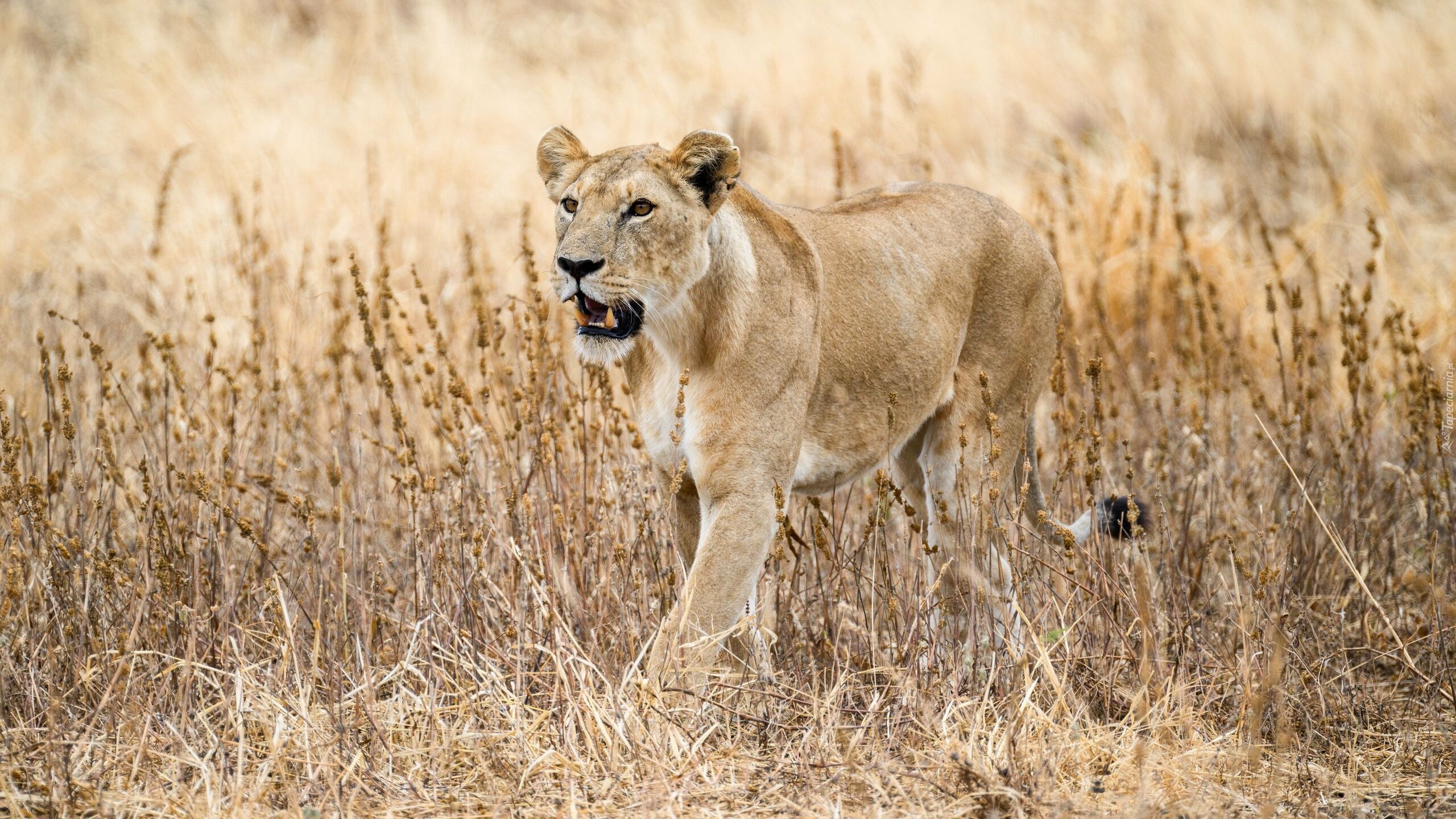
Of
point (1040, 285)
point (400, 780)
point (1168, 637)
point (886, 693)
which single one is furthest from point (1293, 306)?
point (400, 780)

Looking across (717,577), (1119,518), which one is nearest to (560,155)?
(717,577)

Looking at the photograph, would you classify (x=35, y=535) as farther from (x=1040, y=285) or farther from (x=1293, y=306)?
(x=1293, y=306)

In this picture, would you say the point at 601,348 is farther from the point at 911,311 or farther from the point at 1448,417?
the point at 1448,417

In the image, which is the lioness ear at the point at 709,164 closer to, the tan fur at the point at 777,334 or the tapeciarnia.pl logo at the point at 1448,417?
the tan fur at the point at 777,334

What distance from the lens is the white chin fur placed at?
12.2 ft

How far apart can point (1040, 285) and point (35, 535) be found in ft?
10.9

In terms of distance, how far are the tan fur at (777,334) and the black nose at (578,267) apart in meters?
0.02

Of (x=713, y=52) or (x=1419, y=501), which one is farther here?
(x=713, y=52)

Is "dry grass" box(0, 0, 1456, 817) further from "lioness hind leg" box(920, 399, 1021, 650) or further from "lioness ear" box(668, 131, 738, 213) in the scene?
"lioness ear" box(668, 131, 738, 213)

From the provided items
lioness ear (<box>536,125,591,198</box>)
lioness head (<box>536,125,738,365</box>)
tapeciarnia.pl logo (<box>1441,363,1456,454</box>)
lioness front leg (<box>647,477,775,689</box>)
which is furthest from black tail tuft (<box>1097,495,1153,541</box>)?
lioness ear (<box>536,125,591,198</box>)

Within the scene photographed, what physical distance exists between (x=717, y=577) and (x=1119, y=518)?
1.38 metres

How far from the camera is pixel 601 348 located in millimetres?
3729

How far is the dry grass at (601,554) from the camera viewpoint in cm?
337

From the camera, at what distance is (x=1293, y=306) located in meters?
4.60
